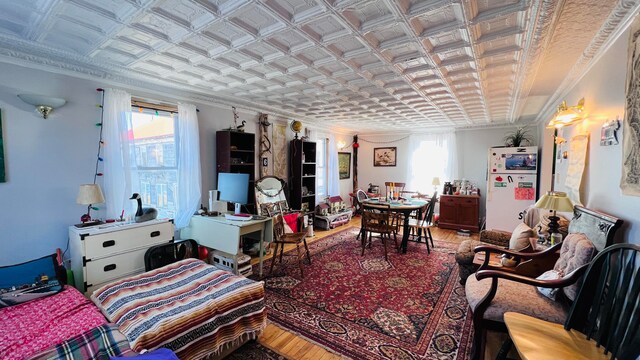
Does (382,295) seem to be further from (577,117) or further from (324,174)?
(324,174)

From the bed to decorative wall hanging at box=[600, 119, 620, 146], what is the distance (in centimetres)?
275

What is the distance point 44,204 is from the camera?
247 cm

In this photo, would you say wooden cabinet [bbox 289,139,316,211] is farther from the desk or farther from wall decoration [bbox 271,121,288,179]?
the desk

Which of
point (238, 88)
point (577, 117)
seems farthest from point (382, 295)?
point (238, 88)

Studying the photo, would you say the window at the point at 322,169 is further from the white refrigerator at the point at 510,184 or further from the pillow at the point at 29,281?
the pillow at the point at 29,281

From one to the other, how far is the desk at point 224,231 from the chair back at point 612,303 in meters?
2.79

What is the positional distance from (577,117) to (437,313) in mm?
2214

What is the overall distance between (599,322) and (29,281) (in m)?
3.81

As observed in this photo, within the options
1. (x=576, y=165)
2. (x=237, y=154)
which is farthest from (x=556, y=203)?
(x=237, y=154)

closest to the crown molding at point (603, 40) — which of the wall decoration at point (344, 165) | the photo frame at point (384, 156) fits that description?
the photo frame at point (384, 156)

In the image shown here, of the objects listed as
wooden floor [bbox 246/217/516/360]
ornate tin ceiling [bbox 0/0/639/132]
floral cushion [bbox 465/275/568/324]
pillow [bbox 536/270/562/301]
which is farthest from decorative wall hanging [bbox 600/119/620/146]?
wooden floor [bbox 246/217/516/360]

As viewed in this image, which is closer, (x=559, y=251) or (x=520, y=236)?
(x=559, y=251)

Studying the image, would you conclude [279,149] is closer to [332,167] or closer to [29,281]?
[332,167]

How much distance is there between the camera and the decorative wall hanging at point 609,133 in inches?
68.3
